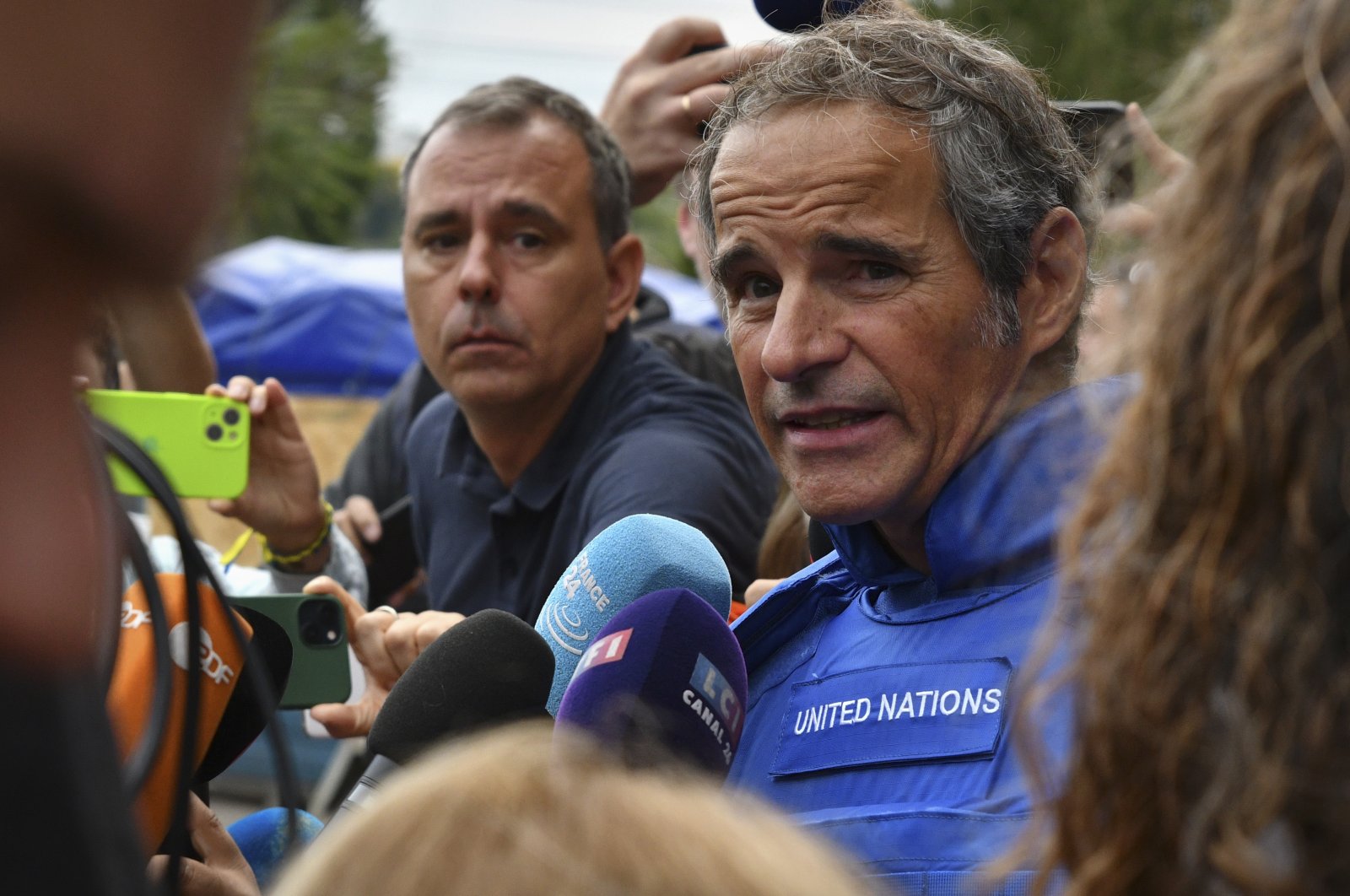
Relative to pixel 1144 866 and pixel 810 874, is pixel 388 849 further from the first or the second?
pixel 1144 866

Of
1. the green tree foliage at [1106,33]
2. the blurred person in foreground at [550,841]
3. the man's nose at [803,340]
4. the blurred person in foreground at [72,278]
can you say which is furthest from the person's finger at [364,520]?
the green tree foliage at [1106,33]

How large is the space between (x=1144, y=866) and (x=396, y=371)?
8.78 meters

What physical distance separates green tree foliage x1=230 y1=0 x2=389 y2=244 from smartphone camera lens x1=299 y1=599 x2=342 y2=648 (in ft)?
60.1

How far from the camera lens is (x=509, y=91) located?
3.63 metres

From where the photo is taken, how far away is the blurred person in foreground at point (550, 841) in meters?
0.80

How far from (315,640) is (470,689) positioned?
616 millimetres

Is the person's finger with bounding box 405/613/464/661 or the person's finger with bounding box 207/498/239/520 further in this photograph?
the person's finger with bounding box 207/498/239/520

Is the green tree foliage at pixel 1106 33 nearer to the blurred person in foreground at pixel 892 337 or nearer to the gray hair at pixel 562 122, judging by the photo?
the gray hair at pixel 562 122

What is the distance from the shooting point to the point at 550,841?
0.81 meters

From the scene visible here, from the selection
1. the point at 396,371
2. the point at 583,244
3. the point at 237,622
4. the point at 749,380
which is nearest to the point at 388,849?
the point at 237,622

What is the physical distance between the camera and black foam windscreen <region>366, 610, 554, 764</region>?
5.55 ft

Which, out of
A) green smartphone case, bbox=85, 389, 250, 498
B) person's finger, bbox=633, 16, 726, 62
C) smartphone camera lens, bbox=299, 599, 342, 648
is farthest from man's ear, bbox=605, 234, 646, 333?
smartphone camera lens, bbox=299, 599, 342, 648

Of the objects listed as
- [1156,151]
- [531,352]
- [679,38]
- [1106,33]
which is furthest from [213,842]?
[1106,33]

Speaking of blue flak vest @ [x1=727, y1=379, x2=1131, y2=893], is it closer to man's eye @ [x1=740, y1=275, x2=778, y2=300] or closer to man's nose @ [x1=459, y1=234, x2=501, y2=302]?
man's eye @ [x1=740, y1=275, x2=778, y2=300]
